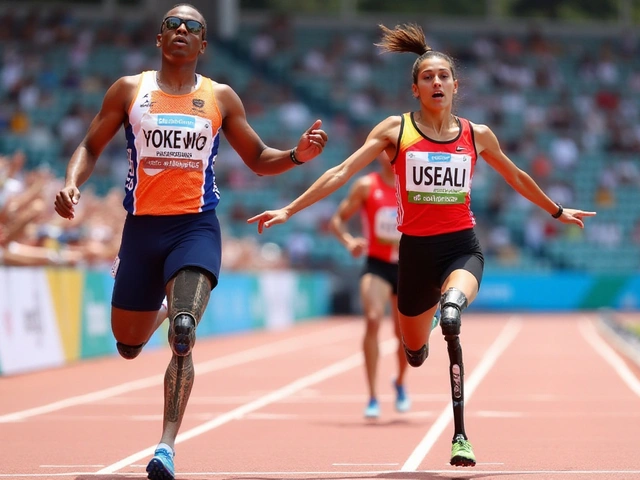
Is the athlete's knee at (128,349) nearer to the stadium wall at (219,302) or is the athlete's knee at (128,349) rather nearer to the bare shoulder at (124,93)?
the bare shoulder at (124,93)

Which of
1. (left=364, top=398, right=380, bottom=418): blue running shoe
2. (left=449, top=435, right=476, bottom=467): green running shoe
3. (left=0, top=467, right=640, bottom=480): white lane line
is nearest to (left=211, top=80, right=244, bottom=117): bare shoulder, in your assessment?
(left=0, top=467, right=640, bottom=480): white lane line

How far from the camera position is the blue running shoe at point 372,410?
1100 cm

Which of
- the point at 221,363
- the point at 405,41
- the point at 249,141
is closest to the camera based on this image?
the point at 249,141

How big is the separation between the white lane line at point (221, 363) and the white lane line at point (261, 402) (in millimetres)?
1496

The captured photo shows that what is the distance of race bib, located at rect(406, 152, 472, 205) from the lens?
26.4ft

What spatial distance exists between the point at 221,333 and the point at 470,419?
1614 cm

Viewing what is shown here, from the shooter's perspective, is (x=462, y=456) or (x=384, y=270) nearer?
(x=462, y=456)

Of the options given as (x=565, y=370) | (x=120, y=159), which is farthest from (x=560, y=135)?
(x=565, y=370)

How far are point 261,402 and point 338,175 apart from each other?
16.9ft

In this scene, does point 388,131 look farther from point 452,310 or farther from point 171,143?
point 171,143

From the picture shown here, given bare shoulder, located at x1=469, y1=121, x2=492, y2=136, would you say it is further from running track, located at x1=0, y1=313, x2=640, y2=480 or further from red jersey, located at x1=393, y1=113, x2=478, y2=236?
running track, located at x1=0, y1=313, x2=640, y2=480

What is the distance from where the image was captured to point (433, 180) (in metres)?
8.05

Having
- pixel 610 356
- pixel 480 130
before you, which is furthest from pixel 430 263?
pixel 610 356

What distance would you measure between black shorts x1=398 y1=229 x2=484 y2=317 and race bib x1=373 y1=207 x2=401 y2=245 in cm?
354
